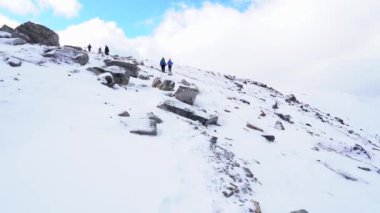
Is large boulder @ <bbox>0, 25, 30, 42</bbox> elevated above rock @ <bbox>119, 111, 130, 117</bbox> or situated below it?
above

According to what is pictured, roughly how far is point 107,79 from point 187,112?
248 inches

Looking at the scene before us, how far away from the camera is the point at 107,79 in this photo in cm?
2103

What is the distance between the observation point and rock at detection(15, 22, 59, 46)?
31266mm

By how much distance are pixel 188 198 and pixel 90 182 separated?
2.66 metres

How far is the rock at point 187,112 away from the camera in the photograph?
17.3m

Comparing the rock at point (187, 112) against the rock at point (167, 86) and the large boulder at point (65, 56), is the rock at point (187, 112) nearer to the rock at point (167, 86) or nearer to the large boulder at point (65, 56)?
the rock at point (167, 86)

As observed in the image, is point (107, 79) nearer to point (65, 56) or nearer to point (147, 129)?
point (65, 56)

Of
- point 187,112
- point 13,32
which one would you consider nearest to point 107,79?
point 187,112

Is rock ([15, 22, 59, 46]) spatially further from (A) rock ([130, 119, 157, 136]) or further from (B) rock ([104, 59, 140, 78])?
(A) rock ([130, 119, 157, 136])

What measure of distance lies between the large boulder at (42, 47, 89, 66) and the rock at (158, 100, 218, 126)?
388 inches

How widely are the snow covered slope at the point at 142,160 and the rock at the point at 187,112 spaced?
0.46m

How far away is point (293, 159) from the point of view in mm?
16062

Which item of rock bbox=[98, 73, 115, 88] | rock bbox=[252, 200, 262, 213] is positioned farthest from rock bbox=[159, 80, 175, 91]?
rock bbox=[252, 200, 262, 213]

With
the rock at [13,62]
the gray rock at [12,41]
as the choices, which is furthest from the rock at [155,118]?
the gray rock at [12,41]
